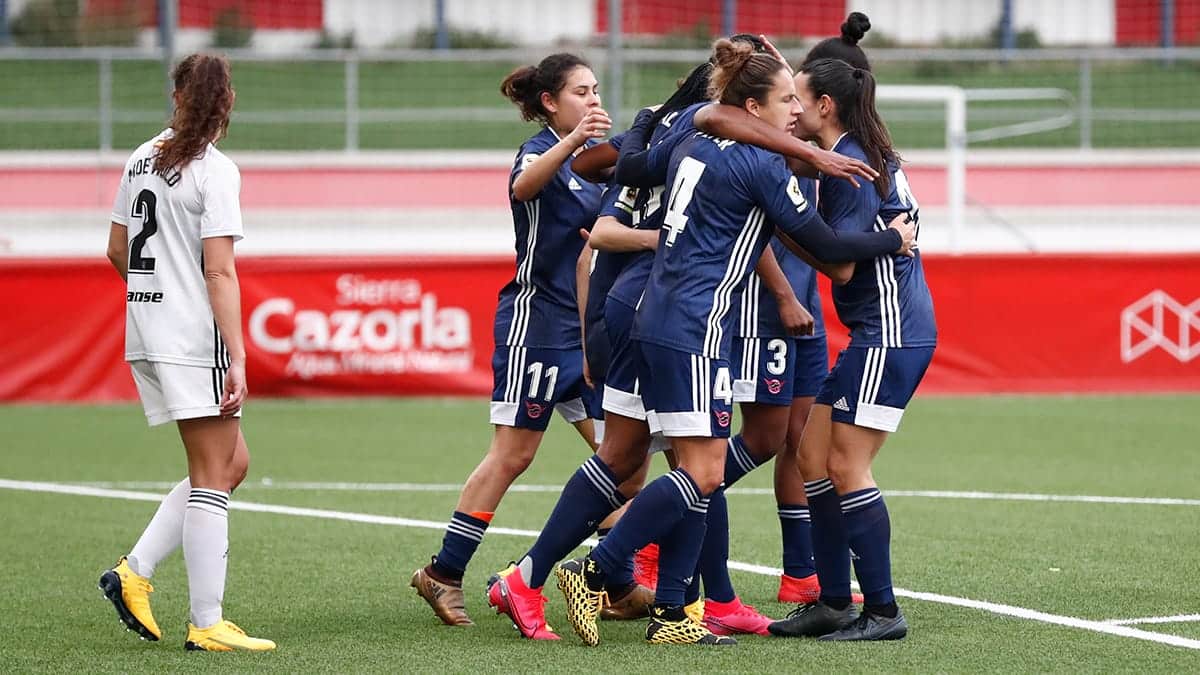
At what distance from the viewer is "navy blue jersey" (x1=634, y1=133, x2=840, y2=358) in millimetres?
5566

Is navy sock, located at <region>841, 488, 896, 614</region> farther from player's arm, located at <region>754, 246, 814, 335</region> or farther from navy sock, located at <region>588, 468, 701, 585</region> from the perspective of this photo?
player's arm, located at <region>754, 246, 814, 335</region>

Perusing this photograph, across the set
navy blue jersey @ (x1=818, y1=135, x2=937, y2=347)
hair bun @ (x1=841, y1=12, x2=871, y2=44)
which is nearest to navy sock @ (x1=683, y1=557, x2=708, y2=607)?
navy blue jersey @ (x1=818, y1=135, x2=937, y2=347)

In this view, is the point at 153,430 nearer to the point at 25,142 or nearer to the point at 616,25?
the point at 616,25

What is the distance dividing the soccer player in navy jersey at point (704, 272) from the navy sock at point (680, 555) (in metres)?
0.07

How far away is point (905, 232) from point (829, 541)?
1.16m

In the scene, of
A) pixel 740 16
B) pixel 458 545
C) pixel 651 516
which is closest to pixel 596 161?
pixel 651 516

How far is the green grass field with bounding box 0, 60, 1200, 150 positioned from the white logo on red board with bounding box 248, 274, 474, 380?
5460 millimetres

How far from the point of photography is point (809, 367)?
264 inches

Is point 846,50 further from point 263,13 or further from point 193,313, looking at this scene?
point 263,13

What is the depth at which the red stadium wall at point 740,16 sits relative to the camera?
25422 mm

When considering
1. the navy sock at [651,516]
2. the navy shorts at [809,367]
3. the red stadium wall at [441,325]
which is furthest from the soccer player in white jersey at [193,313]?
the red stadium wall at [441,325]

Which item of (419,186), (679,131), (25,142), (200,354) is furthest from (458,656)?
(25,142)

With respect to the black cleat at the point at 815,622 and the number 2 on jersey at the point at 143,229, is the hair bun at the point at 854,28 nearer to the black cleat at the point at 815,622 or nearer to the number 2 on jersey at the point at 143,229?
the black cleat at the point at 815,622

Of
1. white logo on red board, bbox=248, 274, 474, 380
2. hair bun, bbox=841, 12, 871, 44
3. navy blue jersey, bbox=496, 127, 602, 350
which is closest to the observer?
navy blue jersey, bbox=496, 127, 602, 350
